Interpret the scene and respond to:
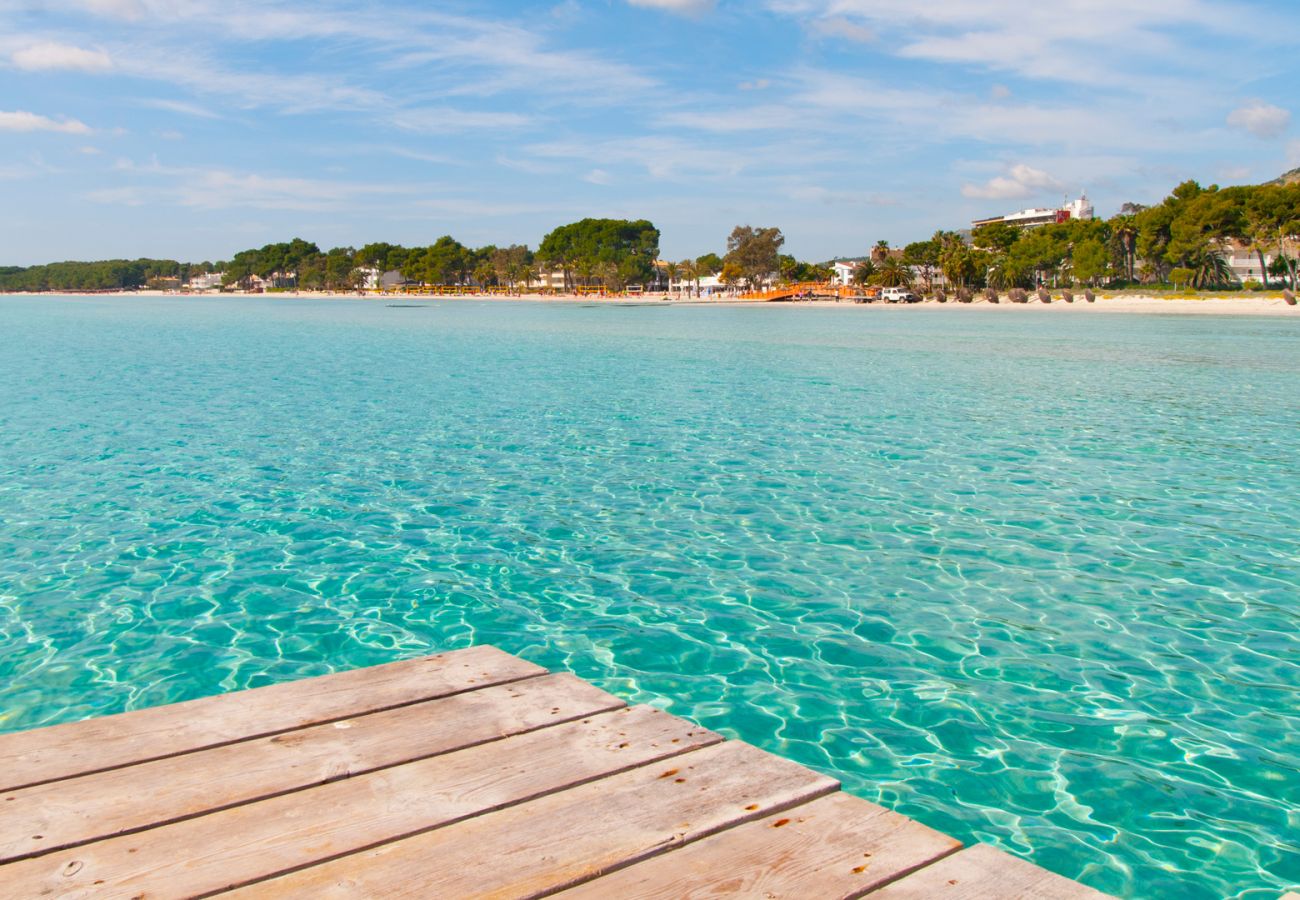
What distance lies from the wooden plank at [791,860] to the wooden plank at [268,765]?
1.16 m

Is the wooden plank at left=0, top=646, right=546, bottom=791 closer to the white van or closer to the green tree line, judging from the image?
the green tree line

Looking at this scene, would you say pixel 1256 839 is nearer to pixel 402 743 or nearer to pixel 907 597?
pixel 907 597

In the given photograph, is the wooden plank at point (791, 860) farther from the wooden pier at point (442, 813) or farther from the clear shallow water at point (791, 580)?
the clear shallow water at point (791, 580)

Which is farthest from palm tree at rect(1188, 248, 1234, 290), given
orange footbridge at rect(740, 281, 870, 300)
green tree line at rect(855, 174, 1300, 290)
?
orange footbridge at rect(740, 281, 870, 300)

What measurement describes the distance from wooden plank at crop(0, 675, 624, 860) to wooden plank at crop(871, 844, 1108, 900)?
1692 mm

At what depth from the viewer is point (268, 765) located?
362 cm

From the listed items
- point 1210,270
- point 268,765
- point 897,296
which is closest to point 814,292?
point 897,296

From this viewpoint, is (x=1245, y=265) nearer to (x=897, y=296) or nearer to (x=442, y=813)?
(x=897, y=296)

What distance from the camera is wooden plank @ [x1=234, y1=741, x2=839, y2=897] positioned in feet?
9.28

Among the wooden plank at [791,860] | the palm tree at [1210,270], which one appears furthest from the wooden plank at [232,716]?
the palm tree at [1210,270]

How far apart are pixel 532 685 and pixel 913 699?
3.03 metres

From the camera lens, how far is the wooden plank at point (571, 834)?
9.28 ft

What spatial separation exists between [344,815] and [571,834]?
80 centimetres

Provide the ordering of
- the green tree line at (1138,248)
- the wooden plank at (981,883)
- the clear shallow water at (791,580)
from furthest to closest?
1. the green tree line at (1138,248)
2. the clear shallow water at (791,580)
3. the wooden plank at (981,883)
